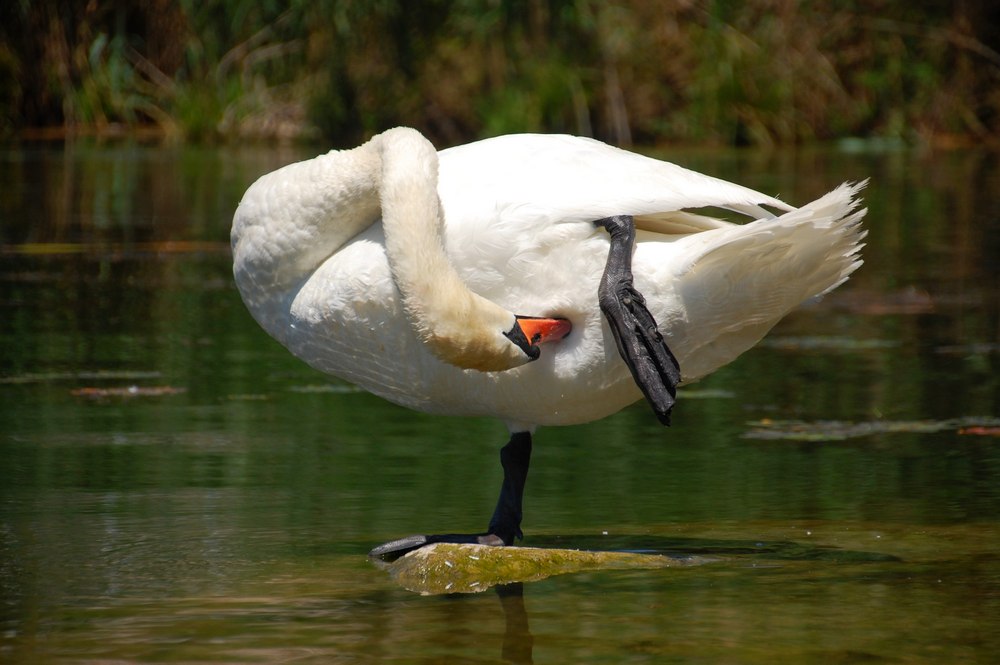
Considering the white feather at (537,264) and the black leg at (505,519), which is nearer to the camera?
the white feather at (537,264)

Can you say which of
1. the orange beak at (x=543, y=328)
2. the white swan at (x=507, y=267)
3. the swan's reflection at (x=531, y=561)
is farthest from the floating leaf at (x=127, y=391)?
the orange beak at (x=543, y=328)

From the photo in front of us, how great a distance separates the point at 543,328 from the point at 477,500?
1.03 m

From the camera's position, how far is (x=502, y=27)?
2088cm

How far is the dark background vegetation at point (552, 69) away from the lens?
20.9m

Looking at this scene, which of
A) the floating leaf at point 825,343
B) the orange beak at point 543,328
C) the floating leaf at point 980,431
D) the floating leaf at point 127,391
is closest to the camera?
the orange beak at point 543,328

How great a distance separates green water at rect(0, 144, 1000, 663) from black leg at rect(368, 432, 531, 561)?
0.32ft

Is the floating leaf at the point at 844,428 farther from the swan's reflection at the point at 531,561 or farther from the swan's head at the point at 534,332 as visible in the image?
the swan's head at the point at 534,332

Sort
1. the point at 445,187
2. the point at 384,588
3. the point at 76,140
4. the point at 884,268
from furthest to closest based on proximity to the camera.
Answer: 1. the point at 76,140
2. the point at 884,268
3. the point at 445,187
4. the point at 384,588

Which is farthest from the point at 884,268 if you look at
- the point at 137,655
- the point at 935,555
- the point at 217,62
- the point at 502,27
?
the point at 217,62

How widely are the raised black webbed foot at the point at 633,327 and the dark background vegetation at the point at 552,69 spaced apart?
15868 millimetres

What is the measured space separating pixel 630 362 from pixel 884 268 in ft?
22.0

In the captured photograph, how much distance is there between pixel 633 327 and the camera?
4551mm

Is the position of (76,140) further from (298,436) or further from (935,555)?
(935,555)

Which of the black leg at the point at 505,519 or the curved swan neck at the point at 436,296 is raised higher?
the curved swan neck at the point at 436,296
